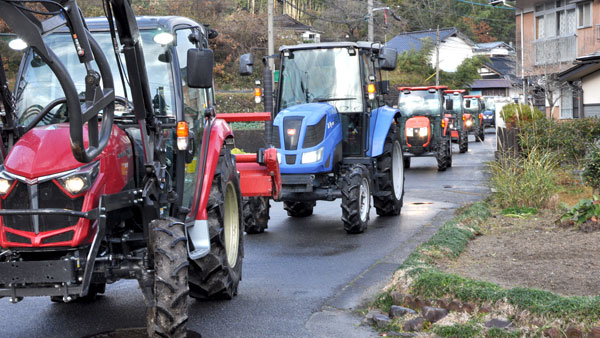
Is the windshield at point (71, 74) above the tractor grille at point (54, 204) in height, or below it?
above

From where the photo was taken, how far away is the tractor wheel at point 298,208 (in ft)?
45.2

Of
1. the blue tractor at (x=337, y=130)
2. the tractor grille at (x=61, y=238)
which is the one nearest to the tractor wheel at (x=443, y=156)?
the blue tractor at (x=337, y=130)

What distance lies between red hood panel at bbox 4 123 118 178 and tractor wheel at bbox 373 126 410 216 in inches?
308

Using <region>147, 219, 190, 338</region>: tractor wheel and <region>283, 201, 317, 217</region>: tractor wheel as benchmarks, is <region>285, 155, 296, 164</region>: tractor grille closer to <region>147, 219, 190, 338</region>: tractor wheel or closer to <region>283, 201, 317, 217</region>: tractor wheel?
<region>283, 201, 317, 217</region>: tractor wheel

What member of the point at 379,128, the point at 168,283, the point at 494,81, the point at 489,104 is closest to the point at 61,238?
the point at 168,283

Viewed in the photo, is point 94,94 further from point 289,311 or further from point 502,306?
point 502,306

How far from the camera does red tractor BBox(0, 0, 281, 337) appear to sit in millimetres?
5379

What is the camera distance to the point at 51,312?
7340mm

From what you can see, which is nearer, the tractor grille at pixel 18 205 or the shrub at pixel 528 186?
the tractor grille at pixel 18 205

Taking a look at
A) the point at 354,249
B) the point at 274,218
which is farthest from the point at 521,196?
the point at 274,218

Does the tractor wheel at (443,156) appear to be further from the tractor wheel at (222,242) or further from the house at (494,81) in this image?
the house at (494,81)

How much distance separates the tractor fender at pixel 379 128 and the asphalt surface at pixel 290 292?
3.89 ft

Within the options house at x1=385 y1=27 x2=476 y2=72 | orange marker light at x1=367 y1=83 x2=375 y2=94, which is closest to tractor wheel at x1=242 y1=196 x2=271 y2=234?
orange marker light at x1=367 y1=83 x2=375 y2=94

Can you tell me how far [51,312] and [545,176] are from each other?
7.51 m
